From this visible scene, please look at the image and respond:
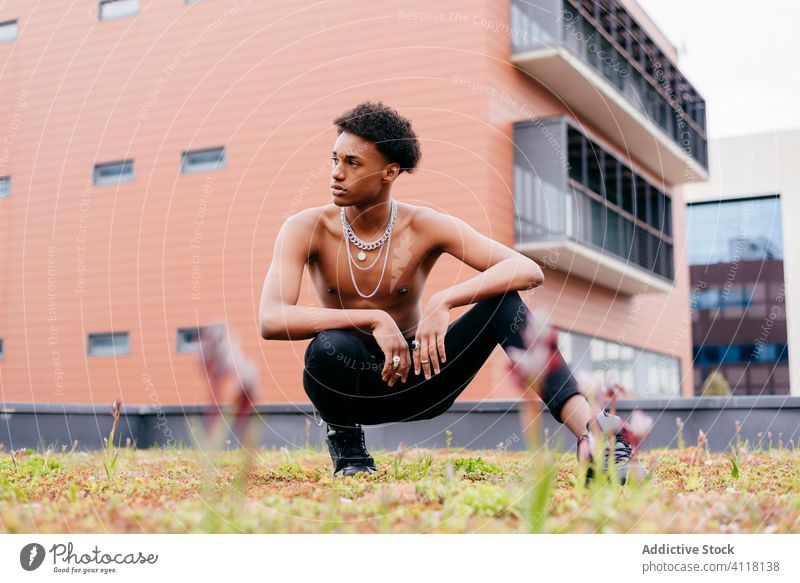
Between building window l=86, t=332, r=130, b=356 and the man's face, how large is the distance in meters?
3.17

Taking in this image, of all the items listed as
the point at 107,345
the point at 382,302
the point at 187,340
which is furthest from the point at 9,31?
the point at 382,302

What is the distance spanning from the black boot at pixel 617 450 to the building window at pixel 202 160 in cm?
312

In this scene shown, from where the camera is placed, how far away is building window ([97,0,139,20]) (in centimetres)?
446

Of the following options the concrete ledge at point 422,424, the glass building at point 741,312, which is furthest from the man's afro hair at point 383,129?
the glass building at point 741,312

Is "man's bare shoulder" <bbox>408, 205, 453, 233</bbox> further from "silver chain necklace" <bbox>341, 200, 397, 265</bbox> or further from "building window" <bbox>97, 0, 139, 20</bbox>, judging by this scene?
"building window" <bbox>97, 0, 139, 20</bbox>

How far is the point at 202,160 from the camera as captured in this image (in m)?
5.05

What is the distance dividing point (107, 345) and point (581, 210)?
355cm

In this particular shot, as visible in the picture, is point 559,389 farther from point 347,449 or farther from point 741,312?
point 741,312

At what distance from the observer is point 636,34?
22.0 feet

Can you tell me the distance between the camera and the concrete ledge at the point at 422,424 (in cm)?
418
